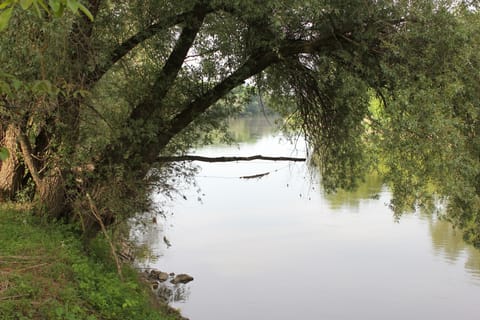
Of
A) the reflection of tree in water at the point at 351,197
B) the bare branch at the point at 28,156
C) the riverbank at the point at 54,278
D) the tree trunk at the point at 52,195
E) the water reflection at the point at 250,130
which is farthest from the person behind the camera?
the water reflection at the point at 250,130

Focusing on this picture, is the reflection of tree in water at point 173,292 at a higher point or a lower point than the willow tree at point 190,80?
lower

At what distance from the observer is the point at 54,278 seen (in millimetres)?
5324

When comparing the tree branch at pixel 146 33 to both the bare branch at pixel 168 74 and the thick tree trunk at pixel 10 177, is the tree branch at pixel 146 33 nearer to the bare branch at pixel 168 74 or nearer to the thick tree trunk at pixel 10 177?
the bare branch at pixel 168 74

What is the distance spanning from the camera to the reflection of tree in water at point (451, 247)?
46.3ft

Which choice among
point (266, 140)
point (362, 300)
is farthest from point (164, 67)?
point (266, 140)

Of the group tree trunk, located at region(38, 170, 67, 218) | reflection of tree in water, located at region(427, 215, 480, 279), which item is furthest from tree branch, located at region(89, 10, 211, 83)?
reflection of tree in water, located at region(427, 215, 480, 279)

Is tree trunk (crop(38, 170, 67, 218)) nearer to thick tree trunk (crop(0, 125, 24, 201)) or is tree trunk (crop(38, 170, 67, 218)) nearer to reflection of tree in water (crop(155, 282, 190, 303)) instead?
thick tree trunk (crop(0, 125, 24, 201))

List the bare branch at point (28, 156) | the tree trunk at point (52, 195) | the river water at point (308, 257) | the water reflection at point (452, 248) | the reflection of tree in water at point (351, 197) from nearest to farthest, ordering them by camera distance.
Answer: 1. the bare branch at point (28, 156)
2. the tree trunk at point (52, 195)
3. the river water at point (308, 257)
4. the water reflection at point (452, 248)
5. the reflection of tree in water at point (351, 197)

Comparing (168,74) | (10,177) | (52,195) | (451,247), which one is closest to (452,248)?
(451,247)

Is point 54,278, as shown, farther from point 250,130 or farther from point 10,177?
point 250,130

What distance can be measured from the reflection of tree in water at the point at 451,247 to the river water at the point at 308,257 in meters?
0.03

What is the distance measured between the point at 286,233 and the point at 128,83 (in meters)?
10.9

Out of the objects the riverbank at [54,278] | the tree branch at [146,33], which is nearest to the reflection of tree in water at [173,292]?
the riverbank at [54,278]

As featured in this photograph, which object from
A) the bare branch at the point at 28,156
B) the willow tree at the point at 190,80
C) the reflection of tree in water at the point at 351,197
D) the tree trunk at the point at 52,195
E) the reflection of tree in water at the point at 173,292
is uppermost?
the willow tree at the point at 190,80
